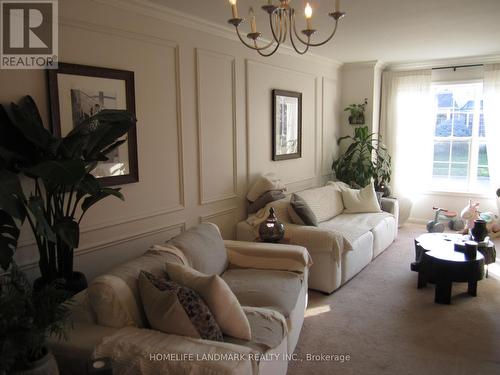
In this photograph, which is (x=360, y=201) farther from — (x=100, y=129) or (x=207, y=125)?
(x=100, y=129)

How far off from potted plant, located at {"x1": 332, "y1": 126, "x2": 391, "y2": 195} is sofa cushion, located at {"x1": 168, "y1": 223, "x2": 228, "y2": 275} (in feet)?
10.6

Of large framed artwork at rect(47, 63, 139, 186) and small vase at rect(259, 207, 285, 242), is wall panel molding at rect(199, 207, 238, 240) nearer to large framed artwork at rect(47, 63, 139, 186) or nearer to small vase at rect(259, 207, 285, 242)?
small vase at rect(259, 207, 285, 242)

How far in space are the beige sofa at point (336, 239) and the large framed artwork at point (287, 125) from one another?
653 mm

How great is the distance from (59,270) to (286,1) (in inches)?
79.3

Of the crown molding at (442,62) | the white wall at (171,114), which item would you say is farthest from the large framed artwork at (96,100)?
the crown molding at (442,62)

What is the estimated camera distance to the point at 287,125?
4.90 m

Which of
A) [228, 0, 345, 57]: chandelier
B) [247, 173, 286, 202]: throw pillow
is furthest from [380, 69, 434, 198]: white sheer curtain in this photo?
[228, 0, 345, 57]: chandelier

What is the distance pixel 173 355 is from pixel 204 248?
1108 mm

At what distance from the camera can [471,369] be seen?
2.44 meters

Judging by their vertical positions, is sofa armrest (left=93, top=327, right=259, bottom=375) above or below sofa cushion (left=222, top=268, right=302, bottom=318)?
above

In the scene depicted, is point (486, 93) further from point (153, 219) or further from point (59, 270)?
point (59, 270)

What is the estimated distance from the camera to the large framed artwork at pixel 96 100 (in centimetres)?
249

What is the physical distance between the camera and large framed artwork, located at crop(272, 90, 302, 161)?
4.65m

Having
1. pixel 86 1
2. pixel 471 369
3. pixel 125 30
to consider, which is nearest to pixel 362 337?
pixel 471 369
